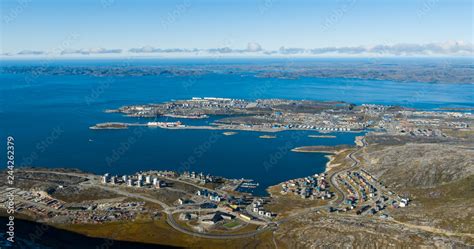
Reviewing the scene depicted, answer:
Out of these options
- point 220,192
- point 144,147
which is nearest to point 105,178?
point 220,192

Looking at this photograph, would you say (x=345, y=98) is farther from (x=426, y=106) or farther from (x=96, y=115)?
(x=96, y=115)

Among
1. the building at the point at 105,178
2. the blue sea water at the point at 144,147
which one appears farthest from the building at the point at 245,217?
the building at the point at 105,178

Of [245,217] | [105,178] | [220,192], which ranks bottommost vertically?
[245,217]

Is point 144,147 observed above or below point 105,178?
above

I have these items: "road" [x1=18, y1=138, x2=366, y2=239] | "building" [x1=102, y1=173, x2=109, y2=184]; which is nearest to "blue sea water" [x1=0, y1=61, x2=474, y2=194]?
"building" [x1=102, y1=173, x2=109, y2=184]

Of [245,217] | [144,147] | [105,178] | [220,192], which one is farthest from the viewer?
[144,147]

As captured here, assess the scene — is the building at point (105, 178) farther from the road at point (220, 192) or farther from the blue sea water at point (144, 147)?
the blue sea water at point (144, 147)

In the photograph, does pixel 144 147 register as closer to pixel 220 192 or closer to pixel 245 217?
pixel 220 192

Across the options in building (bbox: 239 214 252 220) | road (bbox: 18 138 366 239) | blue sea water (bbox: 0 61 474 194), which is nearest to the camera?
road (bbox: 18 138 366 239)

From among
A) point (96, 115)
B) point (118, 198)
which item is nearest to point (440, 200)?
point (118, 198)

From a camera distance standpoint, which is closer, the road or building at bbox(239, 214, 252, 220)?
the road

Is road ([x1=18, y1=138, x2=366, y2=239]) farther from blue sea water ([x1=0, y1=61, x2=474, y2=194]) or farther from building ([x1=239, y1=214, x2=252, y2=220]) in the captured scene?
blue sea water ([x1=0, y1=61, x2=474, y2=194])
